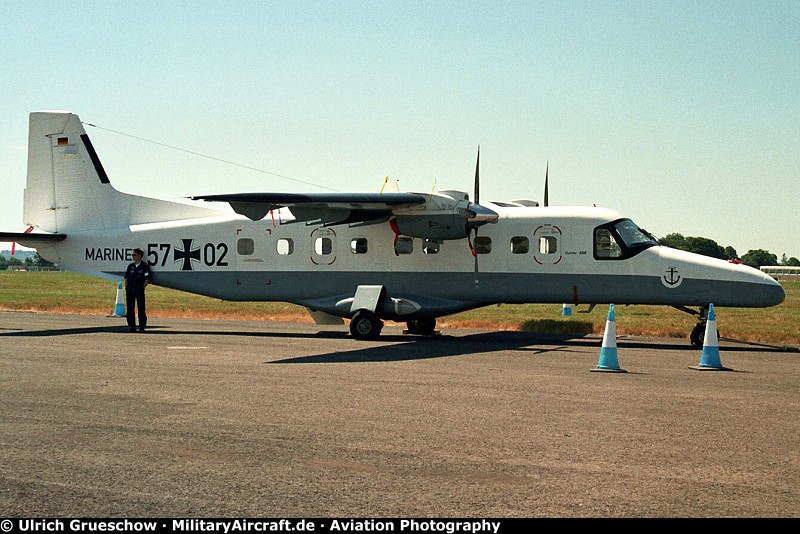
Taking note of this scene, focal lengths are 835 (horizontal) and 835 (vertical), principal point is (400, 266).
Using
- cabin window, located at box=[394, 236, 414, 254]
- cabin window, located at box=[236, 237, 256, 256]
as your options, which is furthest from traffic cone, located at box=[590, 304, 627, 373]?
cabin window, located at box=[236, 237, 256, 256]

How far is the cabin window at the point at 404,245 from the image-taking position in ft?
66.7

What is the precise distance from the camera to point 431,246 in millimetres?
20188

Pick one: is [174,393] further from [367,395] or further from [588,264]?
[588,264]

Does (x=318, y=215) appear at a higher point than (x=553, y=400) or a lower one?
higher

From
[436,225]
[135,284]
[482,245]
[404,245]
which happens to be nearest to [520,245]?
[482,245]

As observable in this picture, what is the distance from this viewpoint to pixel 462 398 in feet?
33.1

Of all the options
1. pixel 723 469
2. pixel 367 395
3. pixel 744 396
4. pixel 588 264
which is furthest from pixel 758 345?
pixel 723 469

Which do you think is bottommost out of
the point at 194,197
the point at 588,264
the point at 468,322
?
the point at 468,322

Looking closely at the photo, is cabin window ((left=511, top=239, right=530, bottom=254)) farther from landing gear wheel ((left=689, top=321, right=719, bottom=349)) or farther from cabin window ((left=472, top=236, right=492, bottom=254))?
landing gear wheel ((left=689, top=321, right=719, bottom=349))

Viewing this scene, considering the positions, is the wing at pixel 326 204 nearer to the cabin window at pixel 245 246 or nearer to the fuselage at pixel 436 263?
the fuselage at pixel 436 263

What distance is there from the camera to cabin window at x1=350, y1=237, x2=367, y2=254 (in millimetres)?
20688

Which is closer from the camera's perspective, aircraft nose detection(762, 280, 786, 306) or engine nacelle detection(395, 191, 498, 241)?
aircraft nose detection(762, 280, 786, 306)

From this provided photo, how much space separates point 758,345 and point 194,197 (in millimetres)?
12727

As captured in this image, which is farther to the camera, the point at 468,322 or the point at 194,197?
the point at 468,322
